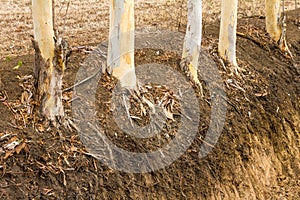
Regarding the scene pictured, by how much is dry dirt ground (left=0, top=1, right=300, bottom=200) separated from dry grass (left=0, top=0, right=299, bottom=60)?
136mm

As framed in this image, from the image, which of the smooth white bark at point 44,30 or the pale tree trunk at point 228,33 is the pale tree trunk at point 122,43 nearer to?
the smooth white bark at point 44,30

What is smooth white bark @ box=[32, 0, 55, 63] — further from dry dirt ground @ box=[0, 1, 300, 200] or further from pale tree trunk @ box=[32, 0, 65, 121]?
dry dirt ground @ box=[0, 1, 300, 200]

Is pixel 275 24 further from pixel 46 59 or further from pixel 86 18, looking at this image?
pixel 46 59

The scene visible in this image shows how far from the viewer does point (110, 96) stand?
5.70 metres

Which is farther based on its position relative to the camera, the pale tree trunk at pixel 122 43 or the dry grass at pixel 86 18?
the dry grass at pixel 86 18

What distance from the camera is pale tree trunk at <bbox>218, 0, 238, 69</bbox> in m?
7.27

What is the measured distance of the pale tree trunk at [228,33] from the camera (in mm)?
7268

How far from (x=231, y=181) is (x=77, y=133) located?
7.21 feet

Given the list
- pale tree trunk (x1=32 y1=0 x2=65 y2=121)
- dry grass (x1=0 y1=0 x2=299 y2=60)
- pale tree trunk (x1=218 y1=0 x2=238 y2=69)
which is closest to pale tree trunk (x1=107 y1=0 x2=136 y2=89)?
pale tree trunk (x1=32 y1=0 x2=65 y2=121)

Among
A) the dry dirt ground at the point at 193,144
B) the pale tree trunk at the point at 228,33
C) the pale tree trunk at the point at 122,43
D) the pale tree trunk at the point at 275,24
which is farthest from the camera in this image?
the pale tree trunk at the point at 275,24

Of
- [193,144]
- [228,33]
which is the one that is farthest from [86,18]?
[193,144]

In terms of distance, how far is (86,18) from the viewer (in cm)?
1109

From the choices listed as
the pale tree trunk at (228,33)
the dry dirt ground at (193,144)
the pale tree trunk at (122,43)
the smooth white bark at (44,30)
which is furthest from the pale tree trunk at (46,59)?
the pale tree trunk at (228,33)

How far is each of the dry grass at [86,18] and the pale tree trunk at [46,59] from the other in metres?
3.28
